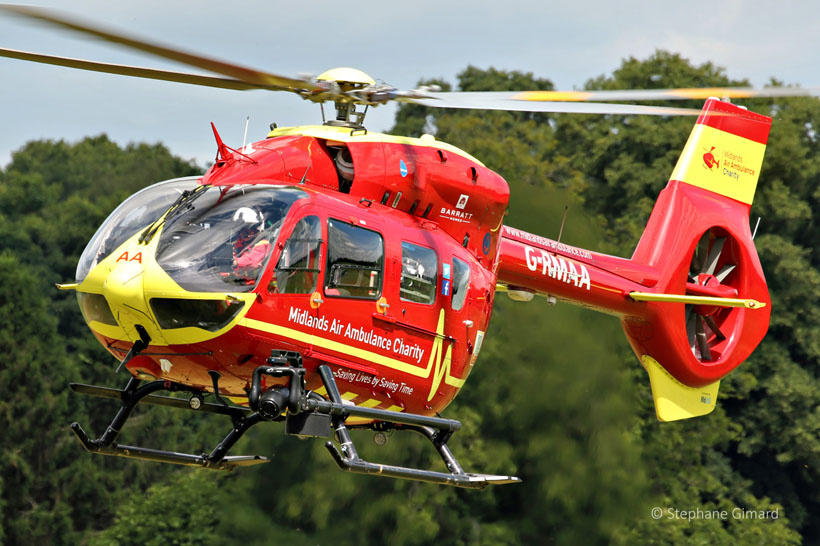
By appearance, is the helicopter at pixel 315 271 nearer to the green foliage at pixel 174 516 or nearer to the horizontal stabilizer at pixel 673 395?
the horizontal stabilizer at pixel 673 395

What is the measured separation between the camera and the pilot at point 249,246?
8.59 metres

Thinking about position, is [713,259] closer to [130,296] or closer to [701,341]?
[701,341]

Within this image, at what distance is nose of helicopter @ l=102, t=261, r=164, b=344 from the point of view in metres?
8.46

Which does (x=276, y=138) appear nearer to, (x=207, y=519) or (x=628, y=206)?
(x=207, y=519)

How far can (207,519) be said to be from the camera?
22906 millimetres

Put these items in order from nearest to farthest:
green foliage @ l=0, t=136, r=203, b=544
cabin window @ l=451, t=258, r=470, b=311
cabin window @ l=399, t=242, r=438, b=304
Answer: cabin window @ l=399, t=242, r=438, b=304
cabin window @ l=451, t=258, r=470, b=311
green foliage @ l=0, t=136, r=203, b=544

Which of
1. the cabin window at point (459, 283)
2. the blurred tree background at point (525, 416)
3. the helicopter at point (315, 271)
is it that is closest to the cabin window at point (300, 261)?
the helicopter at point (315, 271)

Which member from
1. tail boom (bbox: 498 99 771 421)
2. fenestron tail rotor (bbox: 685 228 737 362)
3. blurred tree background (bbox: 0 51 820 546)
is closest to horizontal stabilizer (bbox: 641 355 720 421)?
tail boom (bbox: 498 99 771 421)

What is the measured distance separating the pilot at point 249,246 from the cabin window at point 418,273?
1380 millimetres

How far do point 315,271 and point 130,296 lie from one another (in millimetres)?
1367

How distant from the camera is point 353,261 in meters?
9.21

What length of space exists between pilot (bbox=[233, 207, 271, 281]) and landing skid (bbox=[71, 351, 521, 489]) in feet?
2.24

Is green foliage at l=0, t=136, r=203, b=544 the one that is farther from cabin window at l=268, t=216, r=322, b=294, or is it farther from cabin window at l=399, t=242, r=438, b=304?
cabin window at l=268, t=216, r=322, b=294

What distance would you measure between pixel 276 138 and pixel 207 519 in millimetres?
14497
